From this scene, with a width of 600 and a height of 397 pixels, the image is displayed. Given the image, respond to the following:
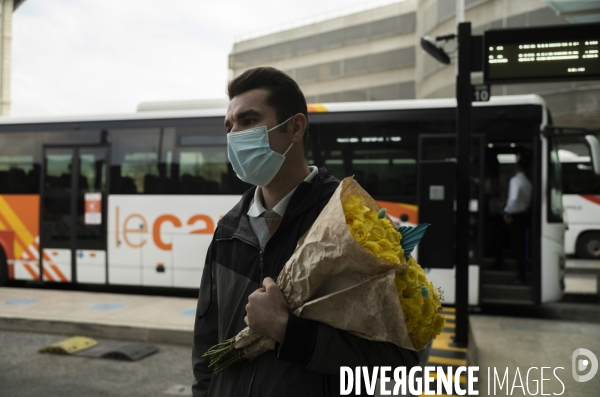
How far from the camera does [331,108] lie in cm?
1013

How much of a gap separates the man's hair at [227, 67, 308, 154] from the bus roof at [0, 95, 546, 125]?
7.55m

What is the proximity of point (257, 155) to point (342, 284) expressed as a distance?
0.68 metres

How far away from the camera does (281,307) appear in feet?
5.51

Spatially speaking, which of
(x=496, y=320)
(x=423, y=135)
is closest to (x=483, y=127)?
(x=423, y=135)

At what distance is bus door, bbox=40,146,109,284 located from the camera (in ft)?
35.9

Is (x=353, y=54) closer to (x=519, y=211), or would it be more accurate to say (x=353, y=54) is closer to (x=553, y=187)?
(x=553, y=187)

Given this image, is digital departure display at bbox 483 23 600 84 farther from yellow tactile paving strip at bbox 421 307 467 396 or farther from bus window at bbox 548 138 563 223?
bus window at bbox 548 138 563 223

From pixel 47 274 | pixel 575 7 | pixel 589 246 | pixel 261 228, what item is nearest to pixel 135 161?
pixel 47 274

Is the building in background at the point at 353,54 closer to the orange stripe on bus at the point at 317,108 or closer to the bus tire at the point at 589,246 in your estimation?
the bus tire at the point at 589,246

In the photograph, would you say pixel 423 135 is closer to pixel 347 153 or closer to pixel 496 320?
pixel 347 153

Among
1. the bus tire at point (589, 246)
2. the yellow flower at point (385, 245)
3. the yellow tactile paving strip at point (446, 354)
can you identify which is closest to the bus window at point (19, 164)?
the yellow tactile paving strip at point (446, 354)

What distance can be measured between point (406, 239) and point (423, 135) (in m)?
8.07

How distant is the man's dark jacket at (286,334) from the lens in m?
1.65

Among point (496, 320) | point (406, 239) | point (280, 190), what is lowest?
point (496, 320)
